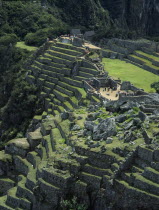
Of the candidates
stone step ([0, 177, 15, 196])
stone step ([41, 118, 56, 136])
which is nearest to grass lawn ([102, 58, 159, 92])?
stone step ([41, 118, 56, 136])

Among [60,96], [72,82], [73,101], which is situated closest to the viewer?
[73,101]

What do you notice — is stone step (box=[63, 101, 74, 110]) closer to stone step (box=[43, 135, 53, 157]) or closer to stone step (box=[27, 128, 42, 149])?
stone step (box=[27, 128, 42, 149])

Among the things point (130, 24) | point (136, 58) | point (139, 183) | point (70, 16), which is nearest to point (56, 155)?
point (139, 183)

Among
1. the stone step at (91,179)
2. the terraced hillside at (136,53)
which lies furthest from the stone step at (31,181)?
the terraced hillside at (136,53)

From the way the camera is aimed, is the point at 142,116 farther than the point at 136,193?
Yes

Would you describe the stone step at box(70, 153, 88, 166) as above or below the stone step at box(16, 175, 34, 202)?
above

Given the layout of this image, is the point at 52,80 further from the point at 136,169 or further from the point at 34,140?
the point at 136,169

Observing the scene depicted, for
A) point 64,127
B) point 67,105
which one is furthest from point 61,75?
point 64,127
